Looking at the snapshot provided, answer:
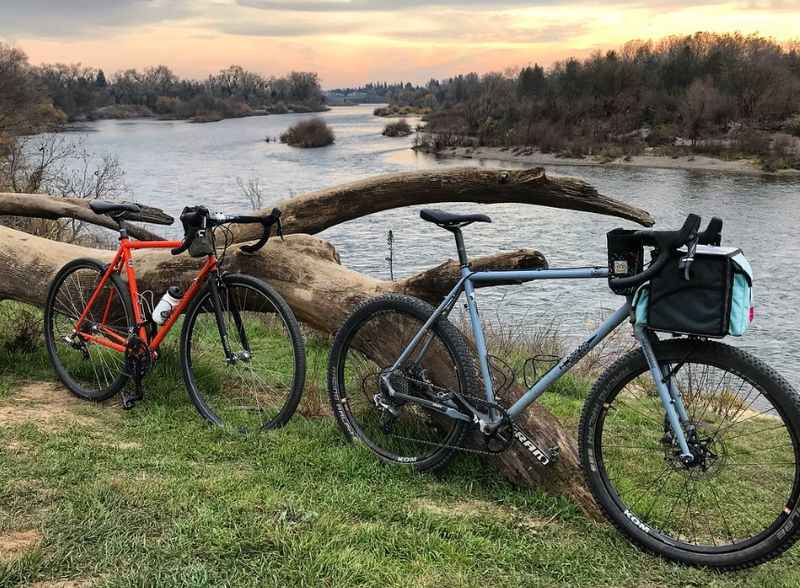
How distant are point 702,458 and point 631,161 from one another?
45.8m

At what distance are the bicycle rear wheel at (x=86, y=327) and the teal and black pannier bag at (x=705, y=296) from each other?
341cm

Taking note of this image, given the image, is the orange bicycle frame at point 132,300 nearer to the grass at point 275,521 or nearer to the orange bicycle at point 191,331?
the orange bicycle at point 191,331

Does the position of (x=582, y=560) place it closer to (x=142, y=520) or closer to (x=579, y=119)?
(x=142, y=520)

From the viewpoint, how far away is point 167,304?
4.72m

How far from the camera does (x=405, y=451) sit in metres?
4.09

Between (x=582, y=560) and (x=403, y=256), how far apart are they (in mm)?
16300

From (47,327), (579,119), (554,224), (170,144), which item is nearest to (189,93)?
(170,144)

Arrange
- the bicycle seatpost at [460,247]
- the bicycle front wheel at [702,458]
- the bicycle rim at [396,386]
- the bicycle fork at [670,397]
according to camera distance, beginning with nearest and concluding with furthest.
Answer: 1. the bicycle front wheel at [702,458]
2. the bicycle fork at [670,397]
3. the bicycle seatpost at [460,247]
4. the bicycle rim at [396,386]

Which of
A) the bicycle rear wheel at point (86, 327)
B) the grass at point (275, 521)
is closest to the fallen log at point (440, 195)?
the bicycle rear wheel at point (86, 327)

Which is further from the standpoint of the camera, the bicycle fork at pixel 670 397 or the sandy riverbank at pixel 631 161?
the sandy riverbank at pixel 631 161

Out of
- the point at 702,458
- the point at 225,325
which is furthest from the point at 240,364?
the point at 702,458

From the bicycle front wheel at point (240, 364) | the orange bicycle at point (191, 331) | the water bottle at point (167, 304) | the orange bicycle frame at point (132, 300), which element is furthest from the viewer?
the water bottle at point (167, 304)

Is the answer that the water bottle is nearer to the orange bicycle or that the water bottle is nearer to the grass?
the orange bicycle

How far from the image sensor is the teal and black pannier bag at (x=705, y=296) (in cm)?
290
